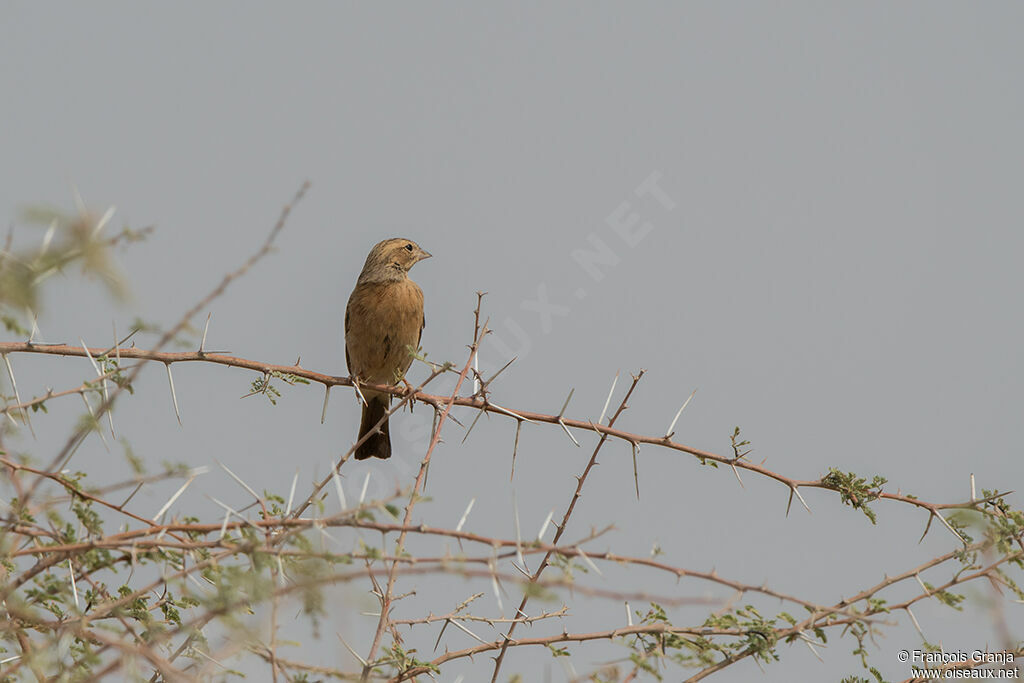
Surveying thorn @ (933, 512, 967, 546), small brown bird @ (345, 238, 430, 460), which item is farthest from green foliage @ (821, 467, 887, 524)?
small brown bird @ (345, 238, 430, 460)

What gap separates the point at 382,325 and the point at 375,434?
2.59ft

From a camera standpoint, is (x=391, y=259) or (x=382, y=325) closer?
(x=382, y=325)

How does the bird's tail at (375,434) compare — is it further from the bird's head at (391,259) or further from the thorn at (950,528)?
the thorn at (950,528)

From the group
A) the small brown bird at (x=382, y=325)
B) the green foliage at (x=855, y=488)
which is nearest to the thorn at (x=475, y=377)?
the green foliage at (x=855, y=488)

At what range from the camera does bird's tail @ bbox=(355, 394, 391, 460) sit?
A: 7.46 metres

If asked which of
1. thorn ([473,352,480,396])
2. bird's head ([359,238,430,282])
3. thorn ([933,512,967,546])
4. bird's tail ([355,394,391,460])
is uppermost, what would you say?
bird's head ([359,238,430,282])

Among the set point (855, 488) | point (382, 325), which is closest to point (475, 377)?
Answer: point (855, 488)

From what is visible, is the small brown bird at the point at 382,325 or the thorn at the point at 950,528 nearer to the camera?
the thorn at the point at 950,528

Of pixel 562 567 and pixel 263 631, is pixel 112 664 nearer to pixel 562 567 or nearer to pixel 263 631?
pixel 263 631

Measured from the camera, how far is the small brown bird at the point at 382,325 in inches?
280

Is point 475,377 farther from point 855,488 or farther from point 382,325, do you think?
point 382,325

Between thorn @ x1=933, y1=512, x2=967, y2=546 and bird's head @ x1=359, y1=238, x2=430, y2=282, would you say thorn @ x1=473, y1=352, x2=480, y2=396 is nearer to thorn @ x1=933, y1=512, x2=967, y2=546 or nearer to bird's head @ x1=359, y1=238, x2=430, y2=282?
thorn @ x1=933, y1=512, x2=967, y2=546

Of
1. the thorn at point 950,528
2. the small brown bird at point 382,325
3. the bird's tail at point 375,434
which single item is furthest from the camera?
the bird's tail at point 375,434

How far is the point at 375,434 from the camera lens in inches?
292
